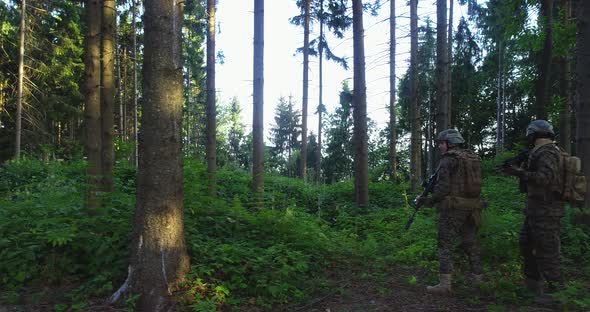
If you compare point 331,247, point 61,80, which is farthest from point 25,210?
point 61,80

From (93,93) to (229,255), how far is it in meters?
4.02

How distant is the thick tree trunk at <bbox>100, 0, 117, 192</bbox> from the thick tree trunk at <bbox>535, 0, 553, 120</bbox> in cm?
1015

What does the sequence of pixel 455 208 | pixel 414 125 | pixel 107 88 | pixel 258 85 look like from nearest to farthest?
pixel 455 208 → pixel 107 88 → pixel 258 85 → pixel 414 125

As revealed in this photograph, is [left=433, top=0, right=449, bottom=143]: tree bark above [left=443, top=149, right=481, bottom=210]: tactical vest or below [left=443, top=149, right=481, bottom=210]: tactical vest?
above

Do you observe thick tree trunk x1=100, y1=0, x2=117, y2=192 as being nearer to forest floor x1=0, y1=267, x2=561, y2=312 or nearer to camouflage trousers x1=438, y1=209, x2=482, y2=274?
forest floor x1=0, y1=267, x2=561, y2=312

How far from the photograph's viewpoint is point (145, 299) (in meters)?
4.49

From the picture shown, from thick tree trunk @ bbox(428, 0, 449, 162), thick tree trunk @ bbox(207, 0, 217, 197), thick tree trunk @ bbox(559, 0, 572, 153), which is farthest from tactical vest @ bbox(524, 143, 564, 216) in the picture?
thick tree trunk @ bbox(207, 0, 217, 197)

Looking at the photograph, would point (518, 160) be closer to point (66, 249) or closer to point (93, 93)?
point (66, 249)

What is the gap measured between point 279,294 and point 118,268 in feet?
6.62

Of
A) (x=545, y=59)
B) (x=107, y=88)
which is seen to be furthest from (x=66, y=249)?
(x=545, y=59)

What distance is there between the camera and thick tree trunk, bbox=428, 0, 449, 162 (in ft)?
33.3

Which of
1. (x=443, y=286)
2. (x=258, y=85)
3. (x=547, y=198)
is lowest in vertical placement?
(x=443, y=286)

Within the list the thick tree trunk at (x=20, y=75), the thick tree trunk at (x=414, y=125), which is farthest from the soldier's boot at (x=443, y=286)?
the thick tree trunk at (x=20, y=75)

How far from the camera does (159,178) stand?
4621 mm
